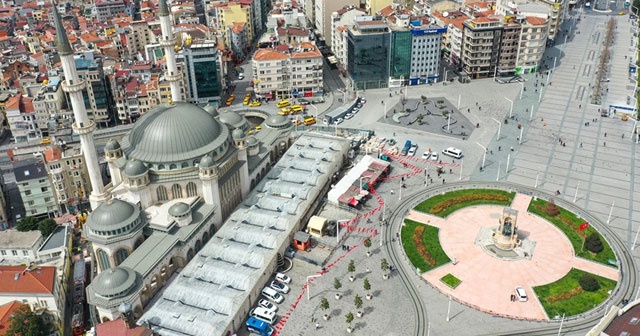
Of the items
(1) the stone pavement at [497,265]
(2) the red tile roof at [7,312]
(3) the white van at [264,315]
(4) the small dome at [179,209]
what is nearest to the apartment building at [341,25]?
(1) the stone pavement at [497,265]

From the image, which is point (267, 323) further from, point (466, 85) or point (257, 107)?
point (466, 85)

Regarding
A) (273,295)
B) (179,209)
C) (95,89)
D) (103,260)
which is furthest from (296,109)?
(103,260)

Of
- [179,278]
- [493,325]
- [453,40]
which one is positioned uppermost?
[453,40]

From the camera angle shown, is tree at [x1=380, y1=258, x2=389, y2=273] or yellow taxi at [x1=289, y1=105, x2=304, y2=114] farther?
yellow taxi at [x1=289, y1=105, x2=304, y2=114]

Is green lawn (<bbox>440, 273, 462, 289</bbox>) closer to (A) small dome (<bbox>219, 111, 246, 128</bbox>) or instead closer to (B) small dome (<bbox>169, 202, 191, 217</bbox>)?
(B) small dome (<bbox>169, 202, 191, 217</bbox>)

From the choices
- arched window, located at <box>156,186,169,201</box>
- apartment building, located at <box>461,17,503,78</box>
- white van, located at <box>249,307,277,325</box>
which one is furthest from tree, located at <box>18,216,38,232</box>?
apartment building, located at <box>461,17,503,78</box>

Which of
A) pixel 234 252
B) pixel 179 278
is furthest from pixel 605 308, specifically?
pixel 179 278
